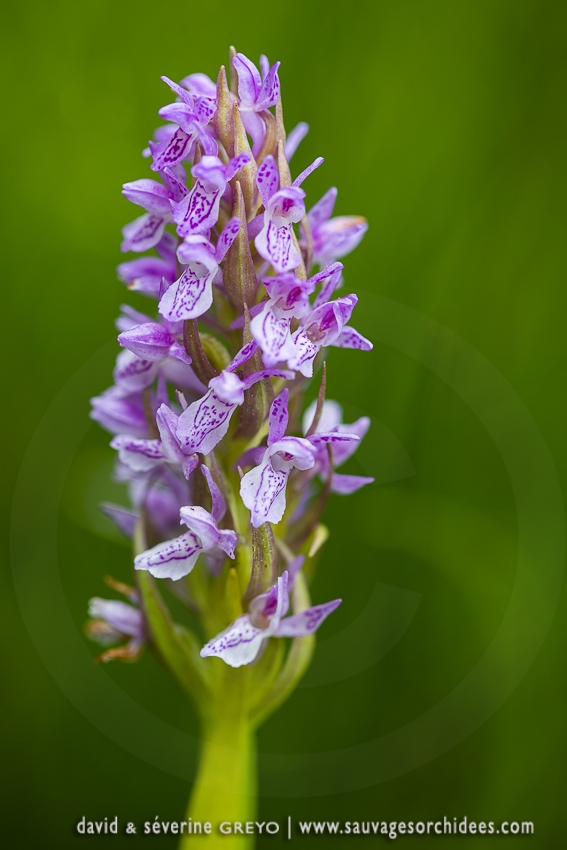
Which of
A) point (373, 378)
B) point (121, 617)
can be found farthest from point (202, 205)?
point (373, 378)

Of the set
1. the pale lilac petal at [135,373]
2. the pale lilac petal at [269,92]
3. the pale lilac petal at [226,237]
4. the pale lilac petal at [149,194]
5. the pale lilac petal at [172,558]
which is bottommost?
the pale lilac petal at [172,558]

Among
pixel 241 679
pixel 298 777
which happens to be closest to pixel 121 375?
pixel 241 679

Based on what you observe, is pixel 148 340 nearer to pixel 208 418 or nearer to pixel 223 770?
pixel 208 418

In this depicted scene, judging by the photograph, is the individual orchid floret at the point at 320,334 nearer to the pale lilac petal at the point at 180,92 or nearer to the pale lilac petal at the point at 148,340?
the pale lilac petal at the point at 148,340

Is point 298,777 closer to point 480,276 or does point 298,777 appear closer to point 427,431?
point 427,431

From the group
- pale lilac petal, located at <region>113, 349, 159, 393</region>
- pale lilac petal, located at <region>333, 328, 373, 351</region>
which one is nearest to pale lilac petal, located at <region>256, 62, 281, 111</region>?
pale lilac petal, located at <region>333, 328, 373, 351</region>

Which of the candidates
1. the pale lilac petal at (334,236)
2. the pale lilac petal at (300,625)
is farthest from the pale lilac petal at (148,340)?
the pale lilac petal at (300,625)
